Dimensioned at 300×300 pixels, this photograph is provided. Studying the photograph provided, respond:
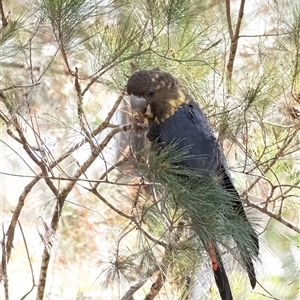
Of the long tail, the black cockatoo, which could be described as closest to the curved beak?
the black cockatoo

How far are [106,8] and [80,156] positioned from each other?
279mm

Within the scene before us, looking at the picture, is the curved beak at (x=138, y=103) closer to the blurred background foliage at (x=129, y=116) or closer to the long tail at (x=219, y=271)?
the blurred background foliage at (x=129, y=116)

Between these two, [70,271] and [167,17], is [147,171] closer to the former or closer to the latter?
[167,17]

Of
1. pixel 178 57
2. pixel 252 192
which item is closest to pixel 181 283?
pixel 252 192

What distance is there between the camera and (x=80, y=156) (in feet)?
3.65

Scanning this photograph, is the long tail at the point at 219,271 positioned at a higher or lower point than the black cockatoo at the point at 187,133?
lower

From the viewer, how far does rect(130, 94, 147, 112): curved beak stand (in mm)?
911

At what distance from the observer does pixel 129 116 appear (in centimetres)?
115

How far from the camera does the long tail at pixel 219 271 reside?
885mm

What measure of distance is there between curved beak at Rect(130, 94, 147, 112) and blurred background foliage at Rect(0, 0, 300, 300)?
5 centimetres

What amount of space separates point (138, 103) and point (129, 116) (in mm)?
238

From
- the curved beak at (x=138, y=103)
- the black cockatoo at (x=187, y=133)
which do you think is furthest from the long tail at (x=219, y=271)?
the curved beak at (x=138, y=103)

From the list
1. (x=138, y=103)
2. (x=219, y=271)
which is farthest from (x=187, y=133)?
(x=219, y=271)

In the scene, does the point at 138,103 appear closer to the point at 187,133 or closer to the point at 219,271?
the point at 187,133
